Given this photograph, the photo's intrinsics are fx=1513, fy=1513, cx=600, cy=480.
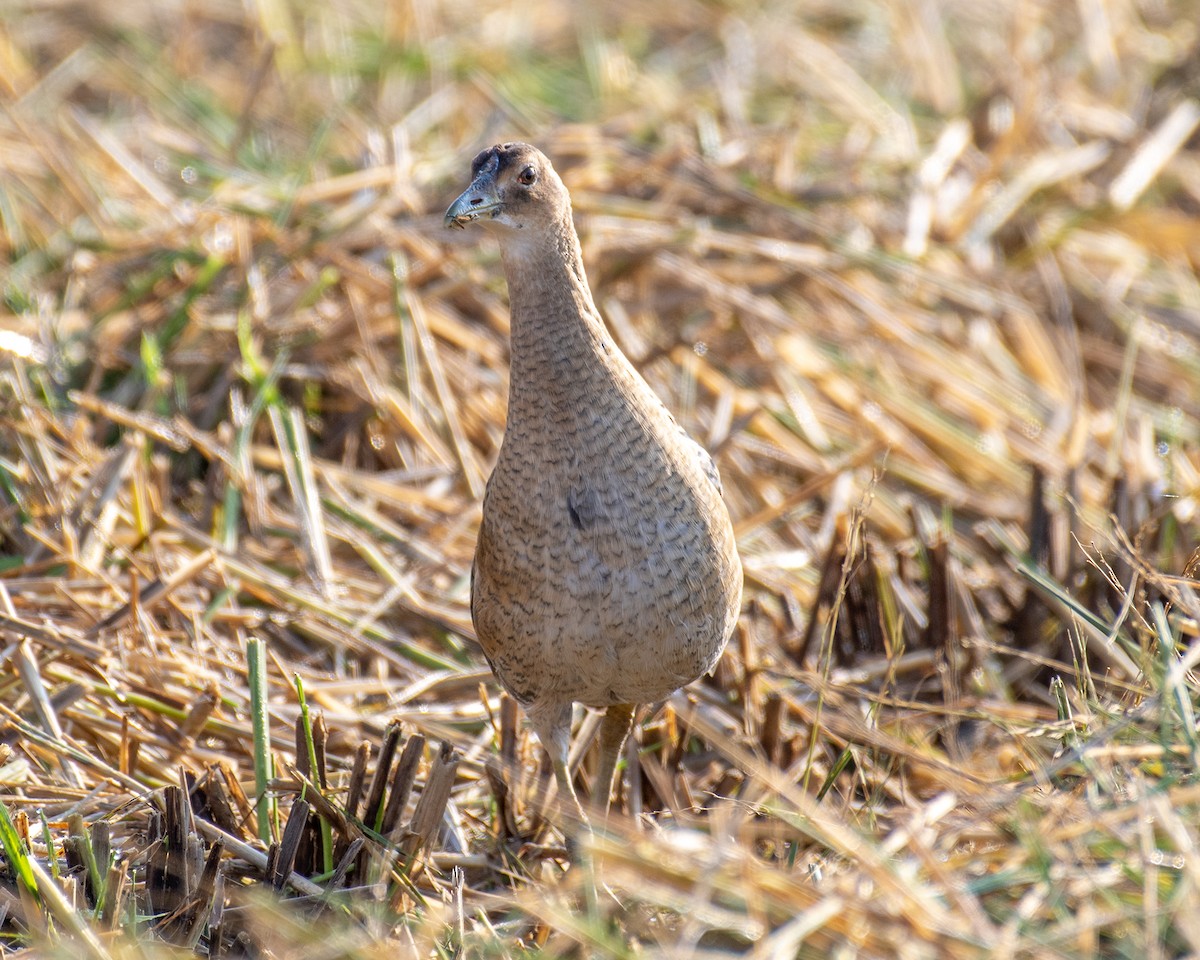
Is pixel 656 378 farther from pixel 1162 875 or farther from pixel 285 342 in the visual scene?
pixel 1162 875

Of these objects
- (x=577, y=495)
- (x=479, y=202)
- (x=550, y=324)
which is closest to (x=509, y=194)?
(x=479, y=202)

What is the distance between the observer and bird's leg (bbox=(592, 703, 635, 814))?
176 inches

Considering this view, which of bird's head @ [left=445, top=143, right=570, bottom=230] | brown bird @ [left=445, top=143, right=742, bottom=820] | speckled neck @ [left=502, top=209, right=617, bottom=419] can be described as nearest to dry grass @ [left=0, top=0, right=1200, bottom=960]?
brown bird @ [left=445, top=143, right=742, bottom=820]

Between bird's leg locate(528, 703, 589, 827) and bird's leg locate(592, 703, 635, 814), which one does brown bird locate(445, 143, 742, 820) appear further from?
bird's leg locate(592, 703, 635, 814)

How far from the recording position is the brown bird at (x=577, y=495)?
12.2 ft

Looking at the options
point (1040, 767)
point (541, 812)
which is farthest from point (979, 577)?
point (1040, 767)

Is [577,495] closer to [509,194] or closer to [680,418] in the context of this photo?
[509,194]

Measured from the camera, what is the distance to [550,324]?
3758mm

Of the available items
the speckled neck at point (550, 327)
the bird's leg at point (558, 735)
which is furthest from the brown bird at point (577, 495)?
the bird's leg at point (558, 735)

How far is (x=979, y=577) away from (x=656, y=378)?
1591 mm

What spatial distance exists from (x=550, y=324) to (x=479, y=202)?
356mm

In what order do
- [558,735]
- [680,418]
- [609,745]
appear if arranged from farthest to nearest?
[680,418], [609,745], [558,735]

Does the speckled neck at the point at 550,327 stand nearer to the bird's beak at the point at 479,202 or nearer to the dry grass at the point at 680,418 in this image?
the bird's beak at the point at 479,202

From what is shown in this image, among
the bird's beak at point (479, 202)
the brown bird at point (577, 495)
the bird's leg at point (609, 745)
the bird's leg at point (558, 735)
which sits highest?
the bird's beak at point (479, 202)
